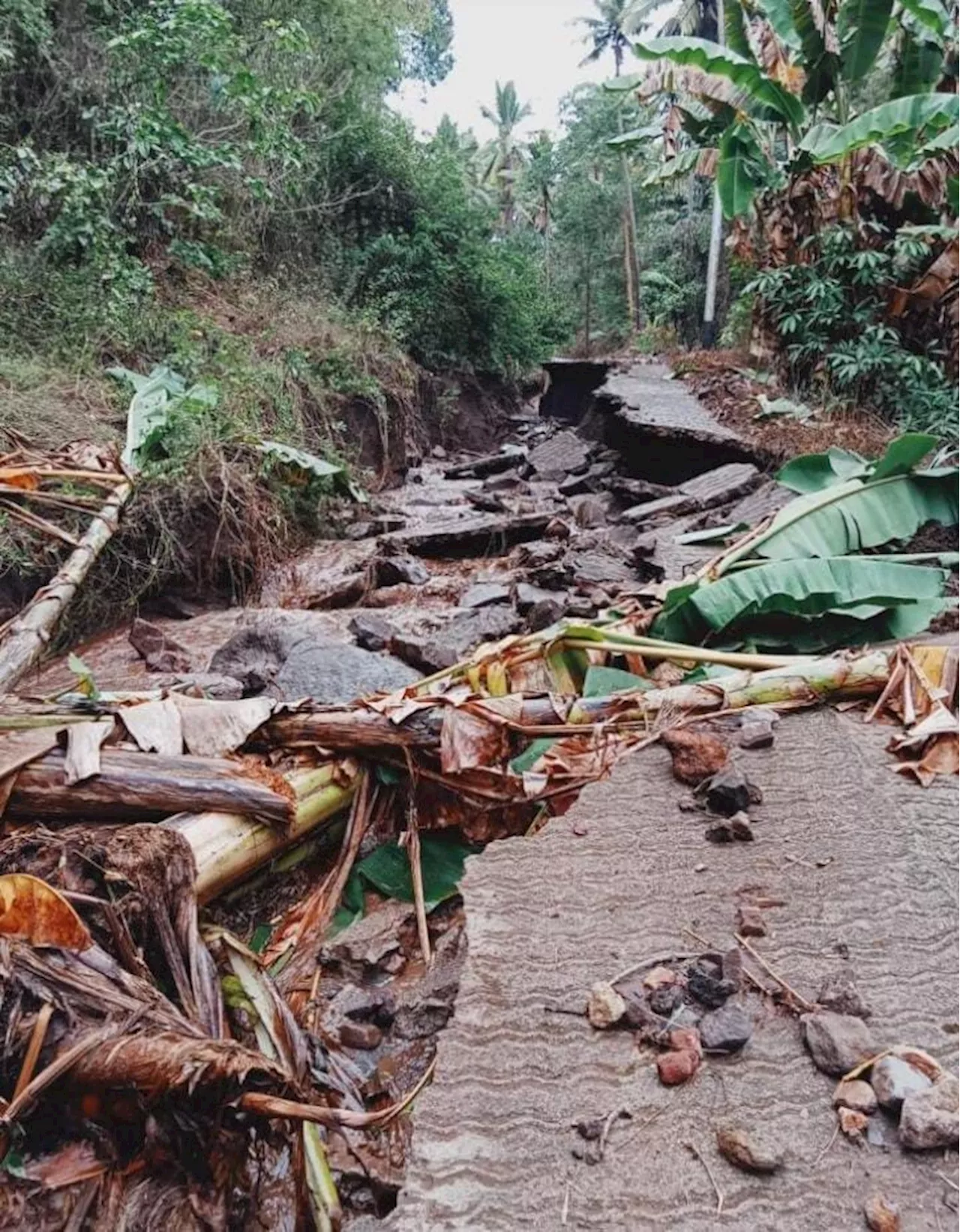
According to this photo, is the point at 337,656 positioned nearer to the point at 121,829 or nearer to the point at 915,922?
the point at 121,829

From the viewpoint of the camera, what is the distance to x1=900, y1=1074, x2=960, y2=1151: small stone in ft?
3.58

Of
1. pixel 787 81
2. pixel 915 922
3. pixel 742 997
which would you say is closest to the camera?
pixel 742 997

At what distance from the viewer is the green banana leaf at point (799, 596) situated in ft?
10.2

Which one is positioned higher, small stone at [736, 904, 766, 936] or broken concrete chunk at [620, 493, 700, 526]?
small stone at [736, 904, 766, 936]

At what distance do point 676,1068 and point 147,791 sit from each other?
4.53 feet

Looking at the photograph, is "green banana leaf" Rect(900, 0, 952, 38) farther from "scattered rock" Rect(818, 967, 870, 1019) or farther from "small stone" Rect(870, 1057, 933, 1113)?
"small stone" Rect(870, 1057, 933, 1113)

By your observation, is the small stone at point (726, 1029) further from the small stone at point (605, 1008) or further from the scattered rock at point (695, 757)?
the scattered rock at point (695, 757)

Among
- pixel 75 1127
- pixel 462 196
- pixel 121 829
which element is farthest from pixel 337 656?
pixel 462 196

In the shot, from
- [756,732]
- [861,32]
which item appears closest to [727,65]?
[861,32]

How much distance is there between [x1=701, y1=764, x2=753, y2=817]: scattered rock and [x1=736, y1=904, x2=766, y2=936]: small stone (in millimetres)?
385

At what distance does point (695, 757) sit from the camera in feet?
7.25

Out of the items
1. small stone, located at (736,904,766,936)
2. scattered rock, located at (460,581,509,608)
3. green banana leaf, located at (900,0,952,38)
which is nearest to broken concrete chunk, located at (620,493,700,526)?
scattered rock, located at (460,581,509,608)

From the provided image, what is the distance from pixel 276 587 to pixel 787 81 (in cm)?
988

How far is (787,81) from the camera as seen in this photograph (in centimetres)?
993
